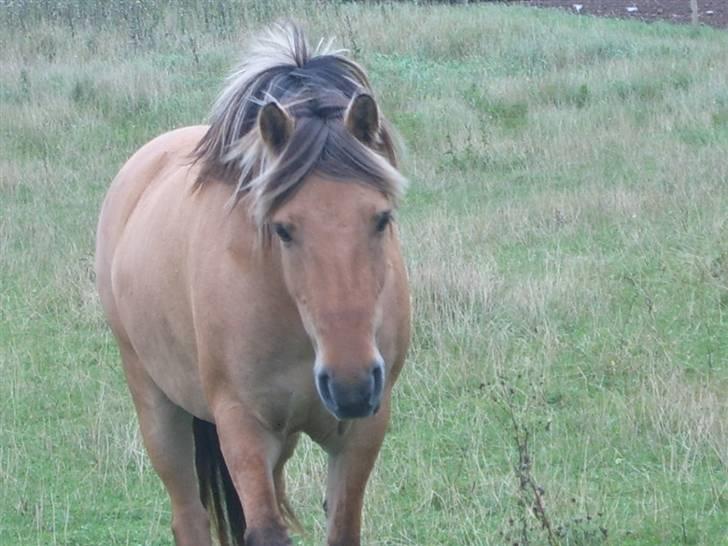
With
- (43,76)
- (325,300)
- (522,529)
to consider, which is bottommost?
(43,76)

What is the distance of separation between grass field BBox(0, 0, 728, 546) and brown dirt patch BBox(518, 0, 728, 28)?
7.43m

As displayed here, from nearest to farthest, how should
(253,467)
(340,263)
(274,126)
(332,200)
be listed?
(340,263) < (332,200) < (274,126) < (253,467)

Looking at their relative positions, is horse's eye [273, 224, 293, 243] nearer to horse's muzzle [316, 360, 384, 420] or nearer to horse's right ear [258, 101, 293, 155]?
horse's right ear [258, 101, 293, 155]

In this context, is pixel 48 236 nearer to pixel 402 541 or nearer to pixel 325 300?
pixel 402 541

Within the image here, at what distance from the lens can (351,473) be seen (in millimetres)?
3693

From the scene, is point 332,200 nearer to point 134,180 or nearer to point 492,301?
point 134,180

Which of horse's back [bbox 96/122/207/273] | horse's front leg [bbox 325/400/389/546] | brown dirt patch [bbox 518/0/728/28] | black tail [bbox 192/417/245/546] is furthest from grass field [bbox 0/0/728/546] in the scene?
brown dirt patch [bbox 518/0/728/28]

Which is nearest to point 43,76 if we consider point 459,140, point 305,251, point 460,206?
point 459,140

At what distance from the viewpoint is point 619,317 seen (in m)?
6.64

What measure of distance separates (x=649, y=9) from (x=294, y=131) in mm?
22449

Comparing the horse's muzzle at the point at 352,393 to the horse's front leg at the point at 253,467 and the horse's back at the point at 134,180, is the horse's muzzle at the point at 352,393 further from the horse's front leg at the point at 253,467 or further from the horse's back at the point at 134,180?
the horse's back at the point at 134,180

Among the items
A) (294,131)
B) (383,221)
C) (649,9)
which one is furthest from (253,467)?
(649,9)

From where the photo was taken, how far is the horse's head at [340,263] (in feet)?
10.0

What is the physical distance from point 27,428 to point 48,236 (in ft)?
11.9
